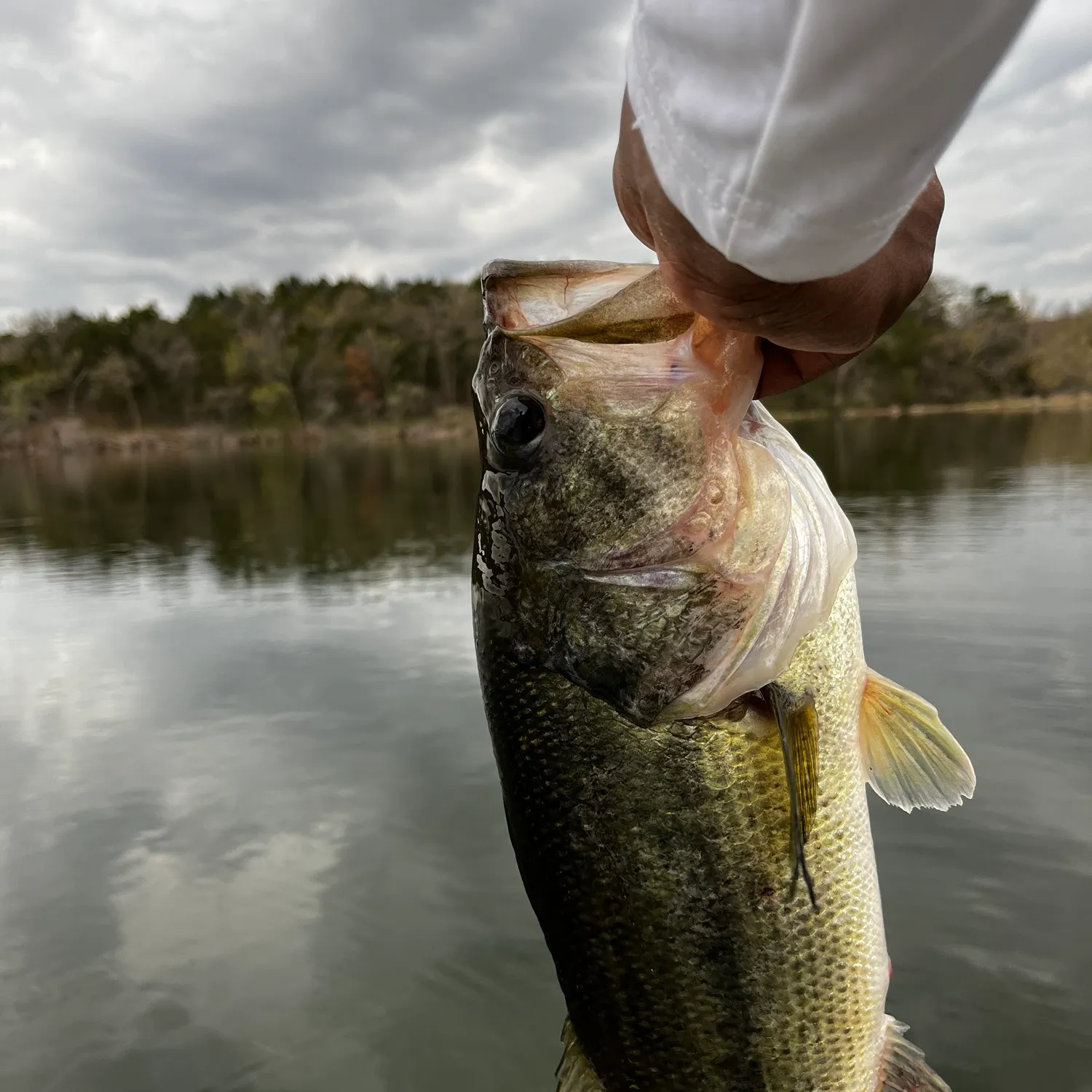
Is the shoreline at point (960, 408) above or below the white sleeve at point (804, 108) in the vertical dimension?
above

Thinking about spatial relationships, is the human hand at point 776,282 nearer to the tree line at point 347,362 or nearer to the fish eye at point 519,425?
the fish eye at point 519,425

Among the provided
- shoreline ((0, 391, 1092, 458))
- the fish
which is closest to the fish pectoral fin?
the fish

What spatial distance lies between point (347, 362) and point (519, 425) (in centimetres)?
5721

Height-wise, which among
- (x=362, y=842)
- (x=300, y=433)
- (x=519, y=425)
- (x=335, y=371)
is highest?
(x=335, y=371)

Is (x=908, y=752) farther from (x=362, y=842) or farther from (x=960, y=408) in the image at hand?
(x=960, y=408)

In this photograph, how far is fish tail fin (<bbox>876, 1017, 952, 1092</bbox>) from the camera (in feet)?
5.32

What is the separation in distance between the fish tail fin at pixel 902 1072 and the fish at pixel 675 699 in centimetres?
4

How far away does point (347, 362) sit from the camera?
184 feet

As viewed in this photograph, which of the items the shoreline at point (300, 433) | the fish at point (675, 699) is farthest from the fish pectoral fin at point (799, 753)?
the shoreline at point (300, 433)

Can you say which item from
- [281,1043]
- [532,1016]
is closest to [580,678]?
[532,1016]

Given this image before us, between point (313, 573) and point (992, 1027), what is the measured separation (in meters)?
10.5

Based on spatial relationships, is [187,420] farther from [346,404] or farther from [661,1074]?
[661,1074]

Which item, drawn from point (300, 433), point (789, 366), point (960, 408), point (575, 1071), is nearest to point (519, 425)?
point (789, 366)

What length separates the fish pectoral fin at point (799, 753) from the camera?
1.44 m
